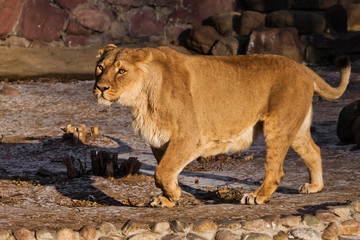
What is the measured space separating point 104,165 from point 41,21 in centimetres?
709

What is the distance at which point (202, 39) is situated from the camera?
13.3 m

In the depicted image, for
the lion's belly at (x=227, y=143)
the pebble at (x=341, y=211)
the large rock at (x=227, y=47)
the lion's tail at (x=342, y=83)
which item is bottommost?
the large rock at (x=227, y=47)

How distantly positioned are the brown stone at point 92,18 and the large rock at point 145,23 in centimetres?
58

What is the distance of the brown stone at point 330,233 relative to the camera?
15.0 ft

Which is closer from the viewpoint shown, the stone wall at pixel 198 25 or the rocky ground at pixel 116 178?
the rocky ground at pixel 116 178

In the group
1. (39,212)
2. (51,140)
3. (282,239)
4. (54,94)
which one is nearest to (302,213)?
(282,239)

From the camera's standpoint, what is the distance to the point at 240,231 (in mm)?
4500

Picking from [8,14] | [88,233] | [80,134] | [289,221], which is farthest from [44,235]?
[8,14]

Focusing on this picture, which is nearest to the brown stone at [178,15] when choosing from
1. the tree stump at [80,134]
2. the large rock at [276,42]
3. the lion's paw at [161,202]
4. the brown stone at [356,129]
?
the large rock at [276,42]

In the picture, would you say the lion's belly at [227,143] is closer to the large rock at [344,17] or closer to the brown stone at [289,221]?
the brown stone at [289,221]

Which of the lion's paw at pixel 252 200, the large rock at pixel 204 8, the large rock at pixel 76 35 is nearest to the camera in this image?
the lion's paw at pixel 252 200

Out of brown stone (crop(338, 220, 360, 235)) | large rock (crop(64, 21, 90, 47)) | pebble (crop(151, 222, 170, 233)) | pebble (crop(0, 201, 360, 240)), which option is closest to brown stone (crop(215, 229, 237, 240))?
pebble (crop(0, 201, 360, 240))

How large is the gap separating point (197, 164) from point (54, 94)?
417cm

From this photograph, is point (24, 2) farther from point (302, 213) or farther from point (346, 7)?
point (302, 213)
